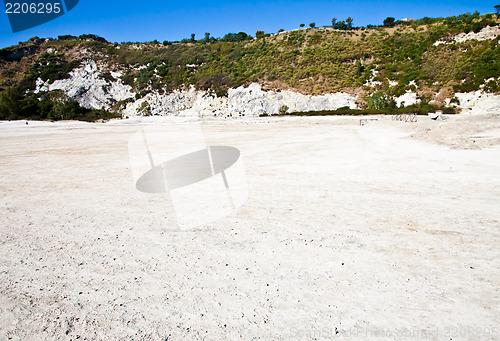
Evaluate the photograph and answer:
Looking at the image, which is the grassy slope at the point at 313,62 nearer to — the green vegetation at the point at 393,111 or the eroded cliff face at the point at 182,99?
the eroded cliff face at the point at 182,99

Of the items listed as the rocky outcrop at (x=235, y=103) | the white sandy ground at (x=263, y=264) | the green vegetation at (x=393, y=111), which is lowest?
the white sandy ground at (x=263, y=264)

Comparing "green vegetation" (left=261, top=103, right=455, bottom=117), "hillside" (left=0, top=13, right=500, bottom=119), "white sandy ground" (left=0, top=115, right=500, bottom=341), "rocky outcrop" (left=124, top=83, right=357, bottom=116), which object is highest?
"hillside" (left=0, top=13, right=500, bottom=119)

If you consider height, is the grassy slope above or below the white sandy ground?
above

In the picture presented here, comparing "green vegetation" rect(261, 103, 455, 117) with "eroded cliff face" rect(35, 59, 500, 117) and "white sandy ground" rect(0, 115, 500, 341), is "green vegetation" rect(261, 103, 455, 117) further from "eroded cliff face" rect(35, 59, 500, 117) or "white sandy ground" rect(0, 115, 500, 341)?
"white sandy ground" rect(0, 115, 500, 341)

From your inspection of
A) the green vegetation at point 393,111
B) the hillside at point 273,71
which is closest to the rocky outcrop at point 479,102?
the hillside at point 273,71

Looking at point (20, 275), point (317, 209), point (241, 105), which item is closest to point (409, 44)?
point (241, 105)

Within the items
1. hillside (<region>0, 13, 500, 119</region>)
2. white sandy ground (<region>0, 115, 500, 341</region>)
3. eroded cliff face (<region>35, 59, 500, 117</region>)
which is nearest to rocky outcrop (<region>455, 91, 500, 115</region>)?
eroded cliff face (<region>35, 59, 500, 117</region>)

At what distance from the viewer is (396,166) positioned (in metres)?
9.53

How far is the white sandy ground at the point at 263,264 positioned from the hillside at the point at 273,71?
4177cm

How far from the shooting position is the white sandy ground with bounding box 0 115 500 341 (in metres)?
2.75

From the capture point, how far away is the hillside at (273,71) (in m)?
47.1

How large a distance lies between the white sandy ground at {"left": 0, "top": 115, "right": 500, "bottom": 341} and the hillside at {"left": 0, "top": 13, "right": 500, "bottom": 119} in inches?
1645

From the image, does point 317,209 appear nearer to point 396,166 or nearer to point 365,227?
point 365,227

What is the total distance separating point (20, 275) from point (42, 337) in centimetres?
144
